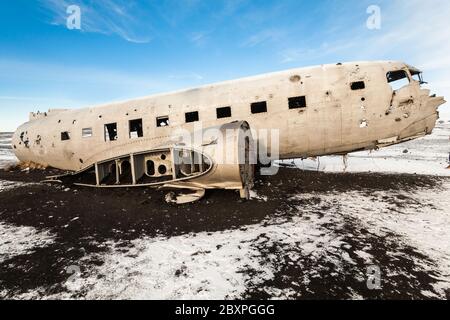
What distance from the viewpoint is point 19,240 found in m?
6.00

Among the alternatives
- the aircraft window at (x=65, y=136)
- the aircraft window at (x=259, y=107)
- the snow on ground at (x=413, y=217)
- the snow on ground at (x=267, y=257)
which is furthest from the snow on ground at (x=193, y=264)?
the aircraft window at (x=65, y=136)

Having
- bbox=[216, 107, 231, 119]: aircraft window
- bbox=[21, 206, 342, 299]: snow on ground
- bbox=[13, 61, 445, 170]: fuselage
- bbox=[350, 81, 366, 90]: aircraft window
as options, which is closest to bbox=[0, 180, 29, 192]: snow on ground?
bbox=[13, 61, 445, 170]: fuselage

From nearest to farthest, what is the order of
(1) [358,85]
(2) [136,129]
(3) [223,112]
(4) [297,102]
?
1. (1) [358,85]
2. (4) [297,102]
3. (3) [223,112]
4. (2) [136,129]

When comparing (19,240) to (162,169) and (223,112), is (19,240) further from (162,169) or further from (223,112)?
(223,112)

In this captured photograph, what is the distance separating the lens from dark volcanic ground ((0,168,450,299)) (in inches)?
157

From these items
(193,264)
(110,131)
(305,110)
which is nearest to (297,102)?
(305,110)

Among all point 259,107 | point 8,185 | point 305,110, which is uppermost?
point 259,107

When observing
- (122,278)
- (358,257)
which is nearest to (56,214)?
(122,278)

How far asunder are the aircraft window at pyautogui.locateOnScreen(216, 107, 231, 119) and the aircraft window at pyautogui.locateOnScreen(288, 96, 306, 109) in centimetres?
270

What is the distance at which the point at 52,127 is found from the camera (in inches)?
561

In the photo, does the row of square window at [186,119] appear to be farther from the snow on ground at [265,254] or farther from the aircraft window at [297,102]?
the snow on ground at [265,254]

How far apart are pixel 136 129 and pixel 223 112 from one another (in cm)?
521

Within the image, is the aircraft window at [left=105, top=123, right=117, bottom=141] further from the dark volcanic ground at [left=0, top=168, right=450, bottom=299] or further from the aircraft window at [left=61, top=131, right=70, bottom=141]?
the dark volcanic ground at [left=0, top=168, right=450, bottom=299]

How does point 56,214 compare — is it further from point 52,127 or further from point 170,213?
point 52,127
